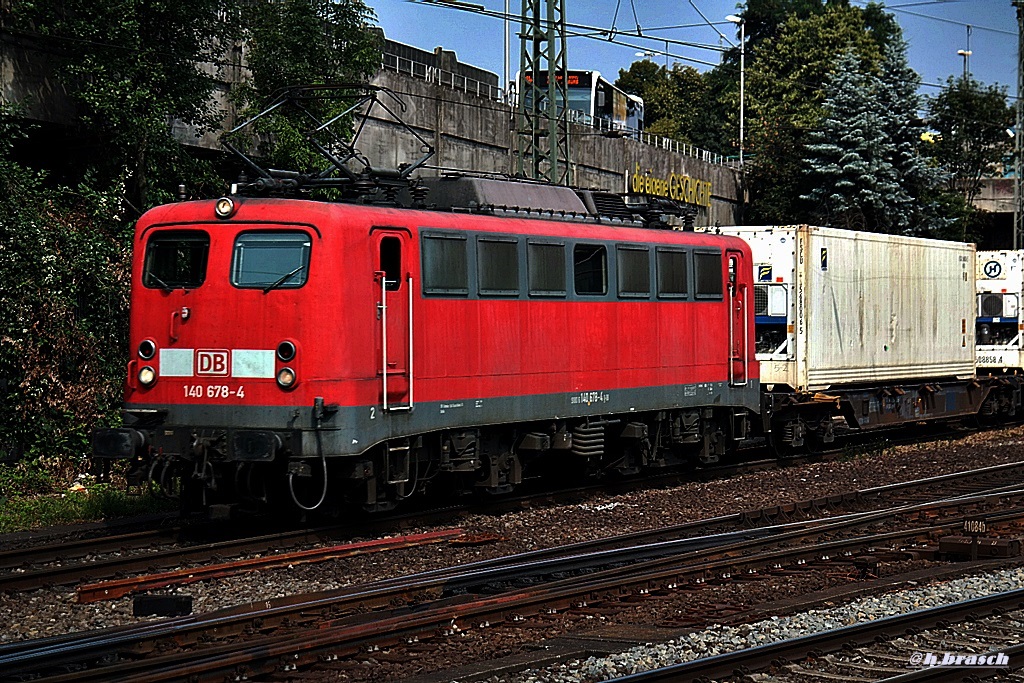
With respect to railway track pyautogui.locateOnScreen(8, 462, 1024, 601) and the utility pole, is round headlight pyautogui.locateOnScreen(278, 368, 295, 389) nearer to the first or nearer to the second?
railway track pyautogui.locateOnScreen(8, 462, 1024, 601)

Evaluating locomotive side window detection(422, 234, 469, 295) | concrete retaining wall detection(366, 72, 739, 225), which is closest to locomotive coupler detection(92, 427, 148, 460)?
locomotive side window detection(422, 234, 469, 295)

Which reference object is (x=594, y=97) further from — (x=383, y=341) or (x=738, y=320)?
(x=383, y=341)

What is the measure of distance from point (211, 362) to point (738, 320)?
8.63 metres

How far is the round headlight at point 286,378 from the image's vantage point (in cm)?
1308

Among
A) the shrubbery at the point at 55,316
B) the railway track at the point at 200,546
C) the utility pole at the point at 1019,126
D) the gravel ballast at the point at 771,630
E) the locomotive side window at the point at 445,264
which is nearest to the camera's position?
the gravel ballast at the point at 771,630

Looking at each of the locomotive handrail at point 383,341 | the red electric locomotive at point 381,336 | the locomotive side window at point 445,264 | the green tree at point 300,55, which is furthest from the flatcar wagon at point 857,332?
the locomotive handrail at point 383,341

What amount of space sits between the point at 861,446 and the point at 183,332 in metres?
14.0

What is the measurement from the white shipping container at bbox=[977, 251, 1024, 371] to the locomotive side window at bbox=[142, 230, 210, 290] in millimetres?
19763

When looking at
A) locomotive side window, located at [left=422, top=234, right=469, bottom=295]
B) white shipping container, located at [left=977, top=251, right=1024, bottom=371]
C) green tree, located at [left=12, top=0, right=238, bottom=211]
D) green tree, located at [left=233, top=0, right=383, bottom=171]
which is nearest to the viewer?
locomotive side window, located at [left=422, top=234, right=469, bottom=295]

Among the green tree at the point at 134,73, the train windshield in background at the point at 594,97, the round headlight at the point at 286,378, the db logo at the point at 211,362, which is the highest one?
the train windshield in background at the point at 594,97

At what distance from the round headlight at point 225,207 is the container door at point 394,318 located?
1.42m

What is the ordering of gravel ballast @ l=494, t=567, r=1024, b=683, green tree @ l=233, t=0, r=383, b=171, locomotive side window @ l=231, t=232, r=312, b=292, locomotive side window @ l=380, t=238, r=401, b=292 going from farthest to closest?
green tree @ l=233, t=0, r=383, b=171
locomotive side window @ l=380, t=238, r=401, b=292
locomotive side window @ l=231, t=232, r=312, b=292
gravel ballast @ l=494, t=567, r=1024, b=683

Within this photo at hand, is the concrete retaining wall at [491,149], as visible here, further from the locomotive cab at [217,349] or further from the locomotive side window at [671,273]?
the locomotive cab at [217,349]

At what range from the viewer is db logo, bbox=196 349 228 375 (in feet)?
43.9
